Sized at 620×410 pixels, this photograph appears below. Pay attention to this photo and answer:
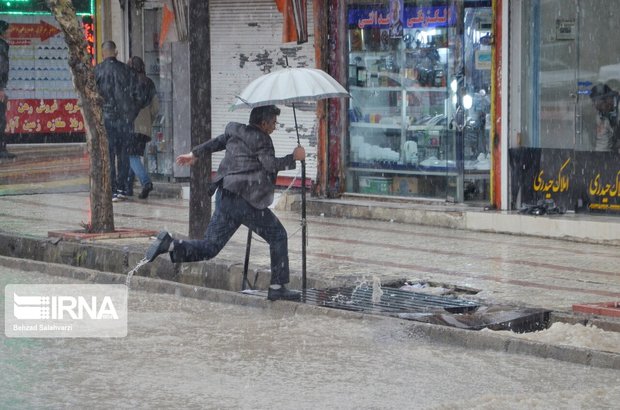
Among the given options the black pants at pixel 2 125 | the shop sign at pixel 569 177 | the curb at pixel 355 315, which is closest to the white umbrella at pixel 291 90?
the curb at pixel 355 315

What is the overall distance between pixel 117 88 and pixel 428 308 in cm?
865

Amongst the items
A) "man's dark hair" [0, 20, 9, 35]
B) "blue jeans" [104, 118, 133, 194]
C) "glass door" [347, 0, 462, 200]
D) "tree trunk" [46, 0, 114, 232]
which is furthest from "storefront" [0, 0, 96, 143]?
"tree trunk" [46, 0, 114, 232]

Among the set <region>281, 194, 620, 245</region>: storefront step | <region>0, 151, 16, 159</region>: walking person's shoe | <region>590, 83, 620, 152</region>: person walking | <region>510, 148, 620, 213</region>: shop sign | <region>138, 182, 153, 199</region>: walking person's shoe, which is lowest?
<region>281, 194, 620, 245</region>: storefront step

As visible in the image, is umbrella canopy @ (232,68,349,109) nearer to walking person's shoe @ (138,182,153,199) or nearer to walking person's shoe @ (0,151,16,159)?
walking person's shoe @ (138,182,153,199)

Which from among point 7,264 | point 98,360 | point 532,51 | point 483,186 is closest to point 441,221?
point 483,186

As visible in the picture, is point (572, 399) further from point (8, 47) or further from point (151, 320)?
point (8, 47)

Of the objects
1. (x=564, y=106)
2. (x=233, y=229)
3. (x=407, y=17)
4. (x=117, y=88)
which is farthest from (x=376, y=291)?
(x=117, y=88)

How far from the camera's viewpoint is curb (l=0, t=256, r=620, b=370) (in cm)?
821

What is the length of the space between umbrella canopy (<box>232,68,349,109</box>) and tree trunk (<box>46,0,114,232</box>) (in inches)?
129

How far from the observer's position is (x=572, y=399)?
283 inches

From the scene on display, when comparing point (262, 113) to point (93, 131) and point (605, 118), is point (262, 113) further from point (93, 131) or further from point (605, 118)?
point (605, 118)

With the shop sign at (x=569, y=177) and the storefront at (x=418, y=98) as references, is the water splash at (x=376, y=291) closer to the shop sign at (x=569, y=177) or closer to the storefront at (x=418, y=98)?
the shop sign at (x=569, y=177)

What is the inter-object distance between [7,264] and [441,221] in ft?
16.8

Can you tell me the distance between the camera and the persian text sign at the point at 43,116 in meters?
20.1
